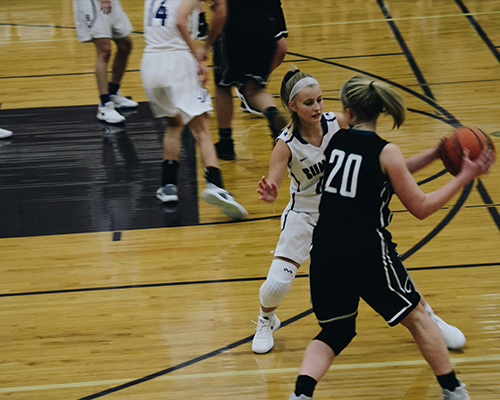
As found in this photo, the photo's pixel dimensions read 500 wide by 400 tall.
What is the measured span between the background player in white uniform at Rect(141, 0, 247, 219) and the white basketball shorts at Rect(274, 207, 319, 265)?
1260mm

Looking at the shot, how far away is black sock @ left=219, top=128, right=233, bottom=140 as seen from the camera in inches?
203

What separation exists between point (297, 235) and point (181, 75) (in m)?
1.73

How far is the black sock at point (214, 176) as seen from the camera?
4277 mm

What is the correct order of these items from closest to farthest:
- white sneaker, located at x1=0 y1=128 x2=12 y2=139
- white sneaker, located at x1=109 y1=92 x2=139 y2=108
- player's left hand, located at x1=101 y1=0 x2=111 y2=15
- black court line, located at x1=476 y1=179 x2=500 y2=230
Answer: black court line, located at x1=476 y1=179 x2=500 y2=230 → player's left hand, located at x1=101 y1=0 x2=111 y2=15 → white sneaker, located at x1=0 y1=128 x2=12 y2=139 → white sneaker, located at x1=109 y1=92 x2=139 y2=108

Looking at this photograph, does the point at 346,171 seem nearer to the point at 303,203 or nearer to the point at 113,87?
the point at 303,203

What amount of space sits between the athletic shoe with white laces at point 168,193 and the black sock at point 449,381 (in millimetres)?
2500

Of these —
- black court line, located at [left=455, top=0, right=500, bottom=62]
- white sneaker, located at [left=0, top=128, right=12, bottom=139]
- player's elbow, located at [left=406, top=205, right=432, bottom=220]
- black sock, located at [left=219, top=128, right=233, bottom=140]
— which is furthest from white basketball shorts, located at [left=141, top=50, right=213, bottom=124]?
black court line, located at [left=455, top=0, right=500, bottom=62]

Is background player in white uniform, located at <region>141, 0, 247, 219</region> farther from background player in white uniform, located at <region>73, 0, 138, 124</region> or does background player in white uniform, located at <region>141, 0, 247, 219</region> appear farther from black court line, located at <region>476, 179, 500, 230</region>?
black court line, located at <region>476, 179, 500, 230</region>

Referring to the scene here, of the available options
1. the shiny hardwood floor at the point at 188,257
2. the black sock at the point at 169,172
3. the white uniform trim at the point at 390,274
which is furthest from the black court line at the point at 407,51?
the white uniform trim at the point at 390,274

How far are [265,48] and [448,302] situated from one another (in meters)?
2.42

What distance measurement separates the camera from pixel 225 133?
17.0ft

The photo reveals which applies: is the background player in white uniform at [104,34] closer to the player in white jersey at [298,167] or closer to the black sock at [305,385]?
the player in white jersey at [298,167]

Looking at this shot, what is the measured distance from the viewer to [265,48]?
4871 mm

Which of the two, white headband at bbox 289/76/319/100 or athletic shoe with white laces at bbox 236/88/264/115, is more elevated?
white headband at bbox 289/76/319/100
